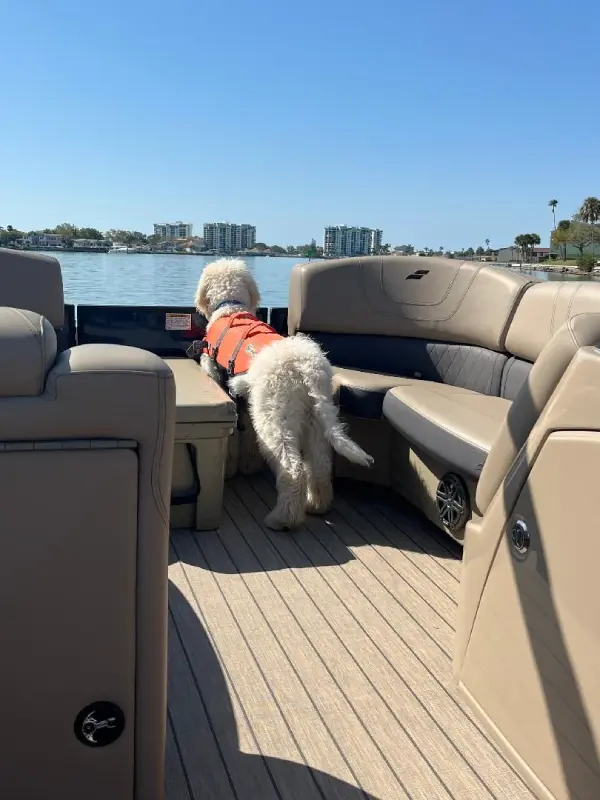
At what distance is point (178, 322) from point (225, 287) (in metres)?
0.50

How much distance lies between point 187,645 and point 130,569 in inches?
49.8

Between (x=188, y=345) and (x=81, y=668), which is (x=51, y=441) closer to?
(x=81, y=668)

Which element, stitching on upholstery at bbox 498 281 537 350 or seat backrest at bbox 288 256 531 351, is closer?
stitching on upholstery at bbox 498 281 537 350

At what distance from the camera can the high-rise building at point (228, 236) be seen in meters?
8.51

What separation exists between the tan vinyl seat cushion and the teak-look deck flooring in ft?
1.74

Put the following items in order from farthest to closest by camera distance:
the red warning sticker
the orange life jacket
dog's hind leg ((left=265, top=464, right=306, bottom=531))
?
the red warning sticker
the orange life jacket
dog's hind leg ((left=265, top=464, right=306, bottom=531))

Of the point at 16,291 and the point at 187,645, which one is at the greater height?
the point at 16,291

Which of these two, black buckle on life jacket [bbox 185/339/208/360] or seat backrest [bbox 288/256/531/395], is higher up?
seat backrest [bbox 288/256/531/395]

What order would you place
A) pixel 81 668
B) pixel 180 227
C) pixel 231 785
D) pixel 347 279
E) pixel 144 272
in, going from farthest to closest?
pixel 180 227 < pixel 144 272 < pixel 347 279 < pixel 231 785 < pixel 81 668

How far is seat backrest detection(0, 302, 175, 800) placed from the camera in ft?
3.99

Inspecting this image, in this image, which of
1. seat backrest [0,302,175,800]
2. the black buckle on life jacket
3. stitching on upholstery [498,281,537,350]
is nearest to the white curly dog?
the black buckle on life jacket

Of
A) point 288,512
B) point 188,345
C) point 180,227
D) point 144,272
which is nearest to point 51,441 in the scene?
point 288,512

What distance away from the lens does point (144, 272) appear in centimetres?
729

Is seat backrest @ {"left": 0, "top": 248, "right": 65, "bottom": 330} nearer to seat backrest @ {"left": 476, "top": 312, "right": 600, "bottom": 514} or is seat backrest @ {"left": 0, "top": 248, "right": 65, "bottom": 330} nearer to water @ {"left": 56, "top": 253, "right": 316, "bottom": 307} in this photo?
water @ {"left": 56, "top": 253, "right": 316, "bottom": 307}
